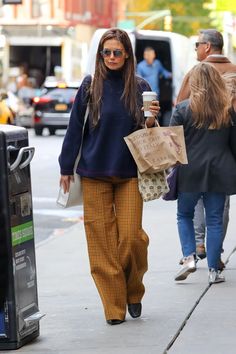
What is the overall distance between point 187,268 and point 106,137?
6.45 ft

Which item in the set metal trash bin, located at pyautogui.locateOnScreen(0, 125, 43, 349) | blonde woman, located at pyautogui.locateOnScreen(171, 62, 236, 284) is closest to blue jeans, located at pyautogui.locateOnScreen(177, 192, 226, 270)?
blonde woman, located at pyautogui.locateOnScreen(171, 62, 236, 284)

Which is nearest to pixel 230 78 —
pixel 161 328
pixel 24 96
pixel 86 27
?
pixel 161 328

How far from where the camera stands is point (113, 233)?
24.3 feet

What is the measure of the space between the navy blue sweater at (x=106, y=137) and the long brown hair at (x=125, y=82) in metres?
0.03

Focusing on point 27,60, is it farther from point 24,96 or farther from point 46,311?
point 46,311

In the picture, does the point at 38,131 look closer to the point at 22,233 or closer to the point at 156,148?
the point at 156,148

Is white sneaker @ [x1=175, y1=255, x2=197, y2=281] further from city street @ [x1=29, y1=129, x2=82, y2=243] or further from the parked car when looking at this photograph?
the parked car

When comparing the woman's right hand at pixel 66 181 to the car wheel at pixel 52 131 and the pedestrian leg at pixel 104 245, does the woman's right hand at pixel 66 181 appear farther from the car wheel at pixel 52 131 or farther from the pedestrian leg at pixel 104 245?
the car wheel at pixel 52 131

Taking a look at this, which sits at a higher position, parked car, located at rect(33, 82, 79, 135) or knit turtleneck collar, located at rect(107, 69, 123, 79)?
knit turtleneck collar, located at rect(107, 69, 123, 79)

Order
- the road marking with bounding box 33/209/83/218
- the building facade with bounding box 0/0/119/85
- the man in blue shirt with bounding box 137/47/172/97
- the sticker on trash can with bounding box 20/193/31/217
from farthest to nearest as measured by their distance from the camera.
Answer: the building facade with bounding box 0/0/119/85, the man in blue shirt with bounding box 137/47/172/97, the road marking with bounding box 33/209/83/218, the sticker on trash can with bounding box 20/193/31/217

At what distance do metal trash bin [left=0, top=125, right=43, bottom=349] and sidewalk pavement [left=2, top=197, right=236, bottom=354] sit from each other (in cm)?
16

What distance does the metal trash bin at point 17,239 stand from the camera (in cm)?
655

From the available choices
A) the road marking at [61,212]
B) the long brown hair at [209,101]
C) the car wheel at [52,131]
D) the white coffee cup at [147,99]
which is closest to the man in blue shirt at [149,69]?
the road marking at [61,212]

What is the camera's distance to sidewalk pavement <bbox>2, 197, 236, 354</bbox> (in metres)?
6.84
